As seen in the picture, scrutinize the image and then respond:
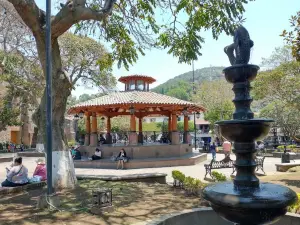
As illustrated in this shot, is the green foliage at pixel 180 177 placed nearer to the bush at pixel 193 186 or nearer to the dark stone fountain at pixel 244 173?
the bush at pixel 193 186

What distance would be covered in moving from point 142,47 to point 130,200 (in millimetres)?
6269

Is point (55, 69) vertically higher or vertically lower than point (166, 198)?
higher

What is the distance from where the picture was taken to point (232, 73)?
3.88m

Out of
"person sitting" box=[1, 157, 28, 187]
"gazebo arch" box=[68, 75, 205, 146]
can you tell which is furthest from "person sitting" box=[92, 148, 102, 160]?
"person sitting" box=[1, 157, 28, 187]

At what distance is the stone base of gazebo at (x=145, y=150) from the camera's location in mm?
19375

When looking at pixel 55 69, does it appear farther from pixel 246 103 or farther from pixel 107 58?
pixel 246 103

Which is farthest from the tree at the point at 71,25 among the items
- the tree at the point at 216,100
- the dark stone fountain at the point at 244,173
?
the tree at the point at 216,100

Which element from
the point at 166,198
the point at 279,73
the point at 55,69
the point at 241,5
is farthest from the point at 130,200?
the point at 279,73

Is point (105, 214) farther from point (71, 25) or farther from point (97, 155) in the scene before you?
point (97, 155)

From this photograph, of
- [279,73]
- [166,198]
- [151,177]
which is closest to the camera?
[166,198]

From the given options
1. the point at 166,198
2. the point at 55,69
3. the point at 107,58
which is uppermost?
the point at 107,58

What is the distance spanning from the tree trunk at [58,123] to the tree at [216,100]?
30981 millimetres

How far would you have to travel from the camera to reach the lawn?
6.25 metres

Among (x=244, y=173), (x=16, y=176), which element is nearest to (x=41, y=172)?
(x=16, y=176)
